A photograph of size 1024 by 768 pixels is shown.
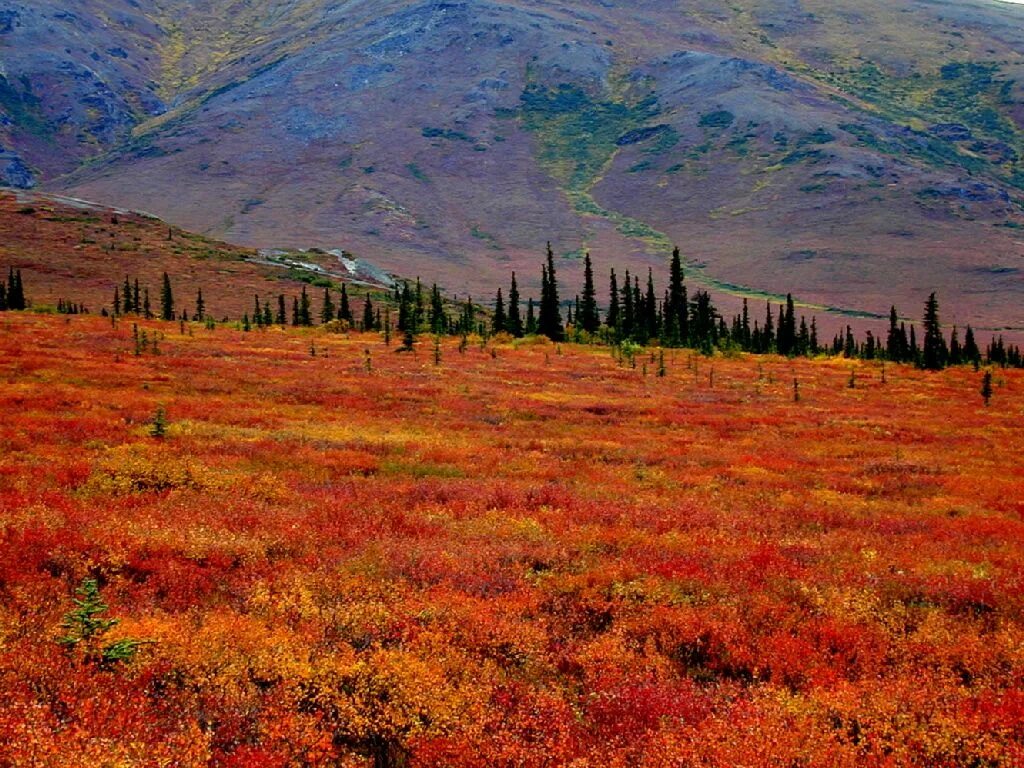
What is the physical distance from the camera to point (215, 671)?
23.1ft

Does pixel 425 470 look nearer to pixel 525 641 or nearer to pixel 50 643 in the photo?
pixel 525 641

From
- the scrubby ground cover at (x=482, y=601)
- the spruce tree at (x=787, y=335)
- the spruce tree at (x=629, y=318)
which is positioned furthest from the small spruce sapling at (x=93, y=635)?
the spruce tree at (x=787, y=335)

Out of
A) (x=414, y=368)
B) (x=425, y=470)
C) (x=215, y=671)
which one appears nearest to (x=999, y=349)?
(x=414, y=368)

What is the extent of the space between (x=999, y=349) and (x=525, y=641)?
147500mm

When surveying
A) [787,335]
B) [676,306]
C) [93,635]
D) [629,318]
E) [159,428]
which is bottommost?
[93,635]

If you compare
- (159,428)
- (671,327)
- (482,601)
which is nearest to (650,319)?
(671,327)

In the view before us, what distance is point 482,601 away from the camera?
9203mm

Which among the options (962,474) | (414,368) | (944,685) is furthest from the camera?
(414,368)

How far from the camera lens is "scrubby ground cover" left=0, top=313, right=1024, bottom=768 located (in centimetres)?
648

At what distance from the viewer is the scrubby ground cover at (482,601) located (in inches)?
255

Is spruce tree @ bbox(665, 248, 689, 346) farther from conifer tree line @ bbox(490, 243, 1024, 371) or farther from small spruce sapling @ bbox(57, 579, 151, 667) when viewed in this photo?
small spruce sapling @ bbox(57, 579, 151, 667)

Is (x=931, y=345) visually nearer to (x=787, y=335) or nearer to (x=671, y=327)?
(x=787, y=335)

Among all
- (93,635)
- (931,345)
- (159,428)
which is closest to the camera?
(93,635)

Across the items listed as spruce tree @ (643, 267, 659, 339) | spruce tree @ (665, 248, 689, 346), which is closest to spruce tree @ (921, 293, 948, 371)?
spruce tree @ (665, 248, 689, 346)
